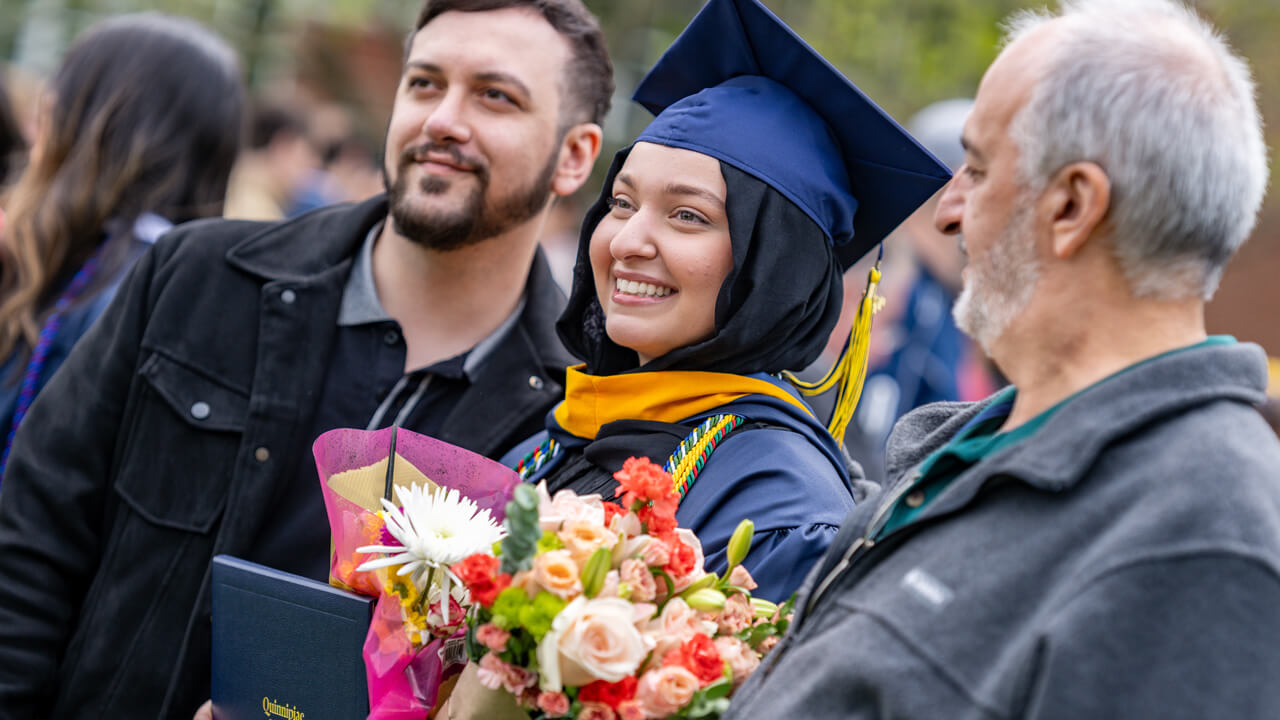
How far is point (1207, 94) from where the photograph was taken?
1651mm

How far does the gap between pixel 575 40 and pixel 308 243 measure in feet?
3.40

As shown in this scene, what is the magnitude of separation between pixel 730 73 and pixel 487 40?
90cm

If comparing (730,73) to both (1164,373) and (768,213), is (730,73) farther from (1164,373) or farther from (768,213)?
(1164,373)

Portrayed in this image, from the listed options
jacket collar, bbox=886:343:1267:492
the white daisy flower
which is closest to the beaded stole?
the white daisy flower

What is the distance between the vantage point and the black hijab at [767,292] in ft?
8.26

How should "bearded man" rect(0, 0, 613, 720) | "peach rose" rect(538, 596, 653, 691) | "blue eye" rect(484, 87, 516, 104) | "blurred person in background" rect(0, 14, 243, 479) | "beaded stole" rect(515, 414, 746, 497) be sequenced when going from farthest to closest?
"blurred person in background" rect(0, 14, 243, 479) < "blue eye" rect(484, 87, 516, 104) < "bearded man" rect(0, 0, 613, 720) < "beaded stole" rect(515, 414, 746, 497) < "peach rose" rect(538, 596, 653, 691)

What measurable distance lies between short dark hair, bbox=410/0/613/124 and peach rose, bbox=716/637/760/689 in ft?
6.66

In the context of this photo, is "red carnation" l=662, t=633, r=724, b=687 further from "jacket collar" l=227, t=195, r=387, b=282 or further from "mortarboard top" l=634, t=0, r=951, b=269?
"jacket collar" l=227, t=195, r=387, b=282

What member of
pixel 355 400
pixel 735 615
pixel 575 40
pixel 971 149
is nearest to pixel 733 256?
pixel 971 149

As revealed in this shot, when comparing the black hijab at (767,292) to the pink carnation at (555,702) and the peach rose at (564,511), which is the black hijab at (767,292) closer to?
the peach rose at (564,511)

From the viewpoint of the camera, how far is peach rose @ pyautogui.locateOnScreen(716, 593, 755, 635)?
1950 millimetres

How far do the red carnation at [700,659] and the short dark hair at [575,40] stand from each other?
210cm

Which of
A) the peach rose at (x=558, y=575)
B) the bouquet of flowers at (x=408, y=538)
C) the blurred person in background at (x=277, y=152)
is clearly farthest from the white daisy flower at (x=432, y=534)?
the blurred person in background at (x=277, y=152)

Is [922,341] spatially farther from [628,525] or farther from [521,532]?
[521,532]
